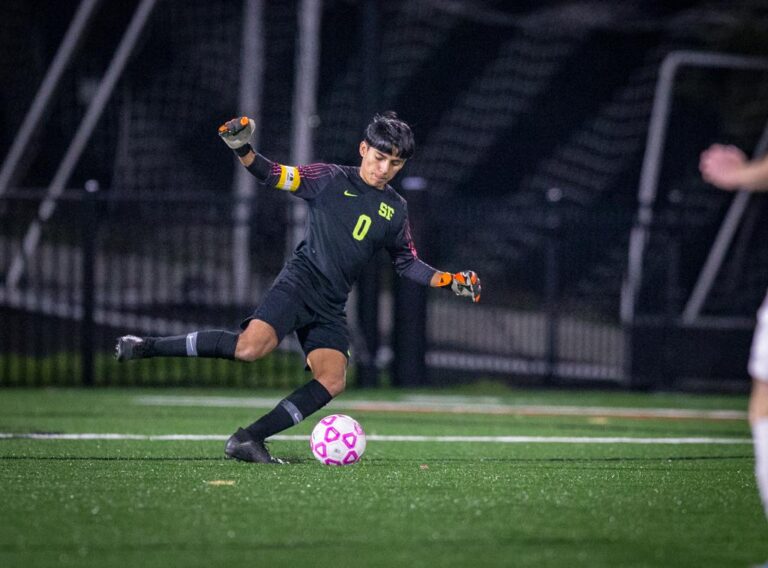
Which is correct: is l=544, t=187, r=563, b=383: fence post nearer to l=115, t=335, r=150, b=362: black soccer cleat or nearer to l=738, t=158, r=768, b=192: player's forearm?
l=115, t=335, r=150, b=362: black soccer cleat

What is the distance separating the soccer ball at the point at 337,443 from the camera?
754 centimetres

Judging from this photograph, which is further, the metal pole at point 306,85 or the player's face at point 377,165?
the metal pole at point 306,85

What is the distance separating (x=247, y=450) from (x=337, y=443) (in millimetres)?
511

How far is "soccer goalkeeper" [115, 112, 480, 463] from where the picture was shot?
7.62m

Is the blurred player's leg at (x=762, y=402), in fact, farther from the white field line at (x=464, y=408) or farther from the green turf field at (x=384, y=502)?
the white field line at (x=464, y=408)

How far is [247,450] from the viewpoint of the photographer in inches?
297

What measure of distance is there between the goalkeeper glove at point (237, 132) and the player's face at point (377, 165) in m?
0.72

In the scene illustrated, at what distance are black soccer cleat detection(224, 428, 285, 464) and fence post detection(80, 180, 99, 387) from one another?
8871 millimetres

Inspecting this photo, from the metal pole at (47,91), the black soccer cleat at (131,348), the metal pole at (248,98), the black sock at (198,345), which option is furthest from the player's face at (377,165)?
the metal pole at (47,91)

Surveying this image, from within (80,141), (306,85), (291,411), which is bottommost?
(291,411)

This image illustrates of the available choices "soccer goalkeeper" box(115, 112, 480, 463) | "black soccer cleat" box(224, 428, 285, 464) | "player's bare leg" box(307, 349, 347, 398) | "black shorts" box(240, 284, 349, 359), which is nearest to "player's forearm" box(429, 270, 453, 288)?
"soccer goalkeeper" box(115, 112, 480, 463)

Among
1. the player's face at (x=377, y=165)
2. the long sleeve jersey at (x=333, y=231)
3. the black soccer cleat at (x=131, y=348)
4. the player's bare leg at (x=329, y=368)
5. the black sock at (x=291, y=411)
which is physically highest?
the player's face at (x=377, y=165)

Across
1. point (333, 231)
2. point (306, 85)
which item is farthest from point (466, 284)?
point (306, 85)

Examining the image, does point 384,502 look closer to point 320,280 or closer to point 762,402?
point 762,402
